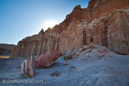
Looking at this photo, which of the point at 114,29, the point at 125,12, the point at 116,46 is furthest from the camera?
the point at 125,12

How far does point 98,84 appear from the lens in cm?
193

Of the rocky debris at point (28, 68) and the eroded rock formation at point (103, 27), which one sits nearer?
the rocky debris at point (28, 68)

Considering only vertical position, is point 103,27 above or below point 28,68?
above

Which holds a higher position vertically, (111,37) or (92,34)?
(92,34)

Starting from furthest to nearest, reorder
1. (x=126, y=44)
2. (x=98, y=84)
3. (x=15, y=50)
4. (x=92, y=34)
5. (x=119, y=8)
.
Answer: (x=15, y=50) → (x=92, y=34) → (x=119, y=8) → (x=126, y=44) → (x=98, y=84)

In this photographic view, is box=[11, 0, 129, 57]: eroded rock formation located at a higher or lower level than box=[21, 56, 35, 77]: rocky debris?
higher

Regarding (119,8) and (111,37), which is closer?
(111,37)

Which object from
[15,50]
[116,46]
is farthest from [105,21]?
[15,50]

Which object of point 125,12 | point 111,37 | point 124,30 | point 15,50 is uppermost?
point 125,12

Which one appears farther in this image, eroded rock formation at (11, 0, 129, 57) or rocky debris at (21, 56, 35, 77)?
eroded rock formation at (11, 0, 129, 57)

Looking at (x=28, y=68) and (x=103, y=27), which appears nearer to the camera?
(x=28, y=68)

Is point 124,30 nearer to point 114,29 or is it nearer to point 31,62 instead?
point 114,29

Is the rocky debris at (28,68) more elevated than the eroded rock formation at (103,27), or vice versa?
the eroded rock formation at (103,27)

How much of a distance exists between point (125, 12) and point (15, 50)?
37.1m
